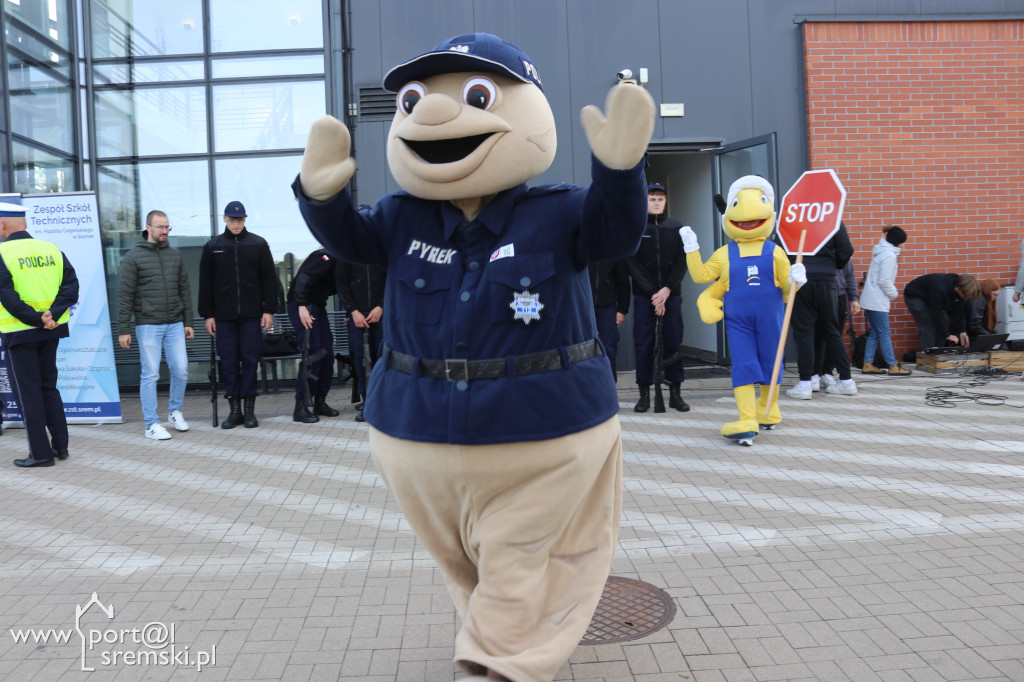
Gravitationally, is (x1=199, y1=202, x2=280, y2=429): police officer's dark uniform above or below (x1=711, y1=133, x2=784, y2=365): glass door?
below

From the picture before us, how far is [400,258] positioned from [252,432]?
6227 mm

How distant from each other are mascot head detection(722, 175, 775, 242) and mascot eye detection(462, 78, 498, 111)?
4542mm

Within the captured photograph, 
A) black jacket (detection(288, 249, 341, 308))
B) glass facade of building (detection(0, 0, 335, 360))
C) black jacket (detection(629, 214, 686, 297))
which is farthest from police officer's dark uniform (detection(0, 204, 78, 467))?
black jacket (detection(629, 214, 686, 297))

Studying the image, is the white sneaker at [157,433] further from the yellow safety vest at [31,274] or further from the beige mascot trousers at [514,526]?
the beige mascot trousers at [514,526]

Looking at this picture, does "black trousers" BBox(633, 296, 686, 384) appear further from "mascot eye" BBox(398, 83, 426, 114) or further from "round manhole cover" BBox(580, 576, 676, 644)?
"mascot eye" BBox(398, 83, 426, 114)

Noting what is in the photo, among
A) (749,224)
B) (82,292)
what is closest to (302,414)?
(82,292)

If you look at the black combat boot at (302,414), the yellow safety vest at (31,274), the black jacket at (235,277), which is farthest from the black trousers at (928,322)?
the yellow safety vest at (31,274)

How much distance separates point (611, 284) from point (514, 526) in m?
6.47

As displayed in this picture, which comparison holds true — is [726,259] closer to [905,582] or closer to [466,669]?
[905,582]

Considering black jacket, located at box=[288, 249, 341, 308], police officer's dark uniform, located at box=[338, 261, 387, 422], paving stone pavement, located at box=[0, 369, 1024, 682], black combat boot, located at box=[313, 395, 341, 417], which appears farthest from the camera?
black combat boot, located at box=[313, 395, 341, 417]

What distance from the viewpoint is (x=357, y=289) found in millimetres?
8750

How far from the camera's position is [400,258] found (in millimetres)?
3049

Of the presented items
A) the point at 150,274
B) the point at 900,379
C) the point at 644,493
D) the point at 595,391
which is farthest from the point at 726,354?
the point at 595,391

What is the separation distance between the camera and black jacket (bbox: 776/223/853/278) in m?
9.62
